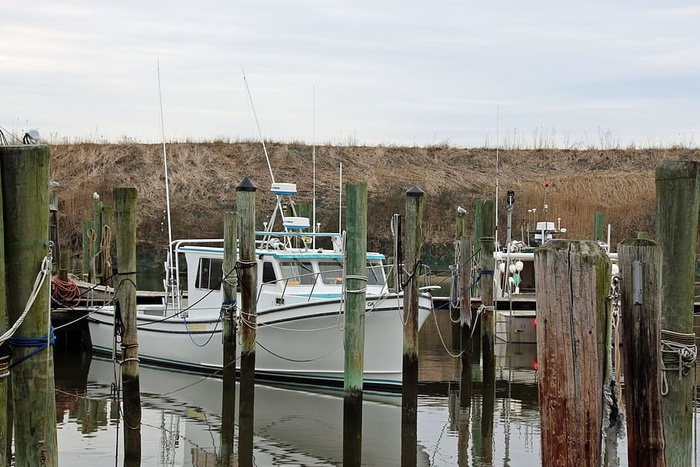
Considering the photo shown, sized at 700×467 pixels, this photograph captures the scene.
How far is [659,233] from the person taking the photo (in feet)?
22.7

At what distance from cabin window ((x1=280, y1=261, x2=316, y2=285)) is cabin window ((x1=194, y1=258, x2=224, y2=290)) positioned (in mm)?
1561

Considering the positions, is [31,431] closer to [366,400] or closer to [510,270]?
[366,400]

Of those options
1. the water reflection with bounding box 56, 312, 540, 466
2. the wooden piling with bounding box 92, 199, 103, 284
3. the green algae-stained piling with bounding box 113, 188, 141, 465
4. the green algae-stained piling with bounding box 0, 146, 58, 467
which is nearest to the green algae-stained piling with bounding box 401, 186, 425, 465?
the water reflection with bounding box 56, 312, 540, 466

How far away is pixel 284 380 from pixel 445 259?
24592 mm

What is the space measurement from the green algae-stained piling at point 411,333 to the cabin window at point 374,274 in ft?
15.0

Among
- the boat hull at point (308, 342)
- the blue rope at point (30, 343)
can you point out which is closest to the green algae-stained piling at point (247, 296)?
the boat hull at point (308, 342)

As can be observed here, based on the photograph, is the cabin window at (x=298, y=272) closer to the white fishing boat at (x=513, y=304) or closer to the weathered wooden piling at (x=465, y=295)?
the weathered wooden piling at (x=465, y=295)

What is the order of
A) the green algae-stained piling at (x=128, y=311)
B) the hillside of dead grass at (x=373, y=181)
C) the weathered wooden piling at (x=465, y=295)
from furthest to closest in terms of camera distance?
the hillside of dead grass at (x=373, y=181) → the weathered wooden piling at (x=465, y=295) → the green algae-stained piling at (x=128, y=311)

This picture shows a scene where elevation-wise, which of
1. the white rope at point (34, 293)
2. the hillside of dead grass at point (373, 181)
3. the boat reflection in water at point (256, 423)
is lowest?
the boat reflection in water at point (256, 423)

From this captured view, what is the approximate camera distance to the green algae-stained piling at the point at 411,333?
1167 cm

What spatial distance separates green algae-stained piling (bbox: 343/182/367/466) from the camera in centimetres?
1060

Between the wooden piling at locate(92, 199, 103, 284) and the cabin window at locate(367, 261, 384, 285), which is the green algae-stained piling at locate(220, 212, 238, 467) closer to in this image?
the cabin window at locate(367, 261, 384, 285)

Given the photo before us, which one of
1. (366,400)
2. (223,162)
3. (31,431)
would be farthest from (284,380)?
(223,162)

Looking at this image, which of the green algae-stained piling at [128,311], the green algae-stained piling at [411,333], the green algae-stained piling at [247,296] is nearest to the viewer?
the green algae-stained piling at [128,311]
